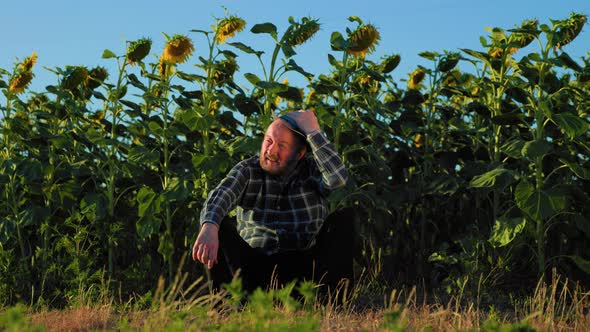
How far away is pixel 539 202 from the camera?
491 cm

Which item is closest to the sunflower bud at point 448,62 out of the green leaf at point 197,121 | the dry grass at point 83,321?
the green leaf at point 197,121

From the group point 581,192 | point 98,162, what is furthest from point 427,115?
point 98,162

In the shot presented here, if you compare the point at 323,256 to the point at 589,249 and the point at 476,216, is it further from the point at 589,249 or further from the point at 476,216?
→ the point at 589,249

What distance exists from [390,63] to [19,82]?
9.48 ft

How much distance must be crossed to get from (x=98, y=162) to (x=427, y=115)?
243cm

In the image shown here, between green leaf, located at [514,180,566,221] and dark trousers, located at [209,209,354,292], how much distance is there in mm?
1333

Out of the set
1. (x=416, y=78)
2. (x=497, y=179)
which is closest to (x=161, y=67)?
(x=416, y=78)

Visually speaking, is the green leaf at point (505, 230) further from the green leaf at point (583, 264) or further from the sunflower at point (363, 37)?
the sunflower at point (363, 37)

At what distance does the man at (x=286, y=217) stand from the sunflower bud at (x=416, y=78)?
2.10 meters

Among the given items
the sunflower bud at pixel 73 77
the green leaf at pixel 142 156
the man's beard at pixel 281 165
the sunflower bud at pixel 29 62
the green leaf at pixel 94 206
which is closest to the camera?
the man's beard at pixel 281 165

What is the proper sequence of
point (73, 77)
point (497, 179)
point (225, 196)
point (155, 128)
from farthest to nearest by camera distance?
point (73, 77) < point (155, 128) < point (497, 179) < point (225, 196)

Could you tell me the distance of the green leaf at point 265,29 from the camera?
5.27 meters

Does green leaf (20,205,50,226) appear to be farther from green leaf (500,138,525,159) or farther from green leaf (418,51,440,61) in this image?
green leaf (500,138,525,159)

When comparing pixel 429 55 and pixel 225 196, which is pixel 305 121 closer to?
pixel 225 196
